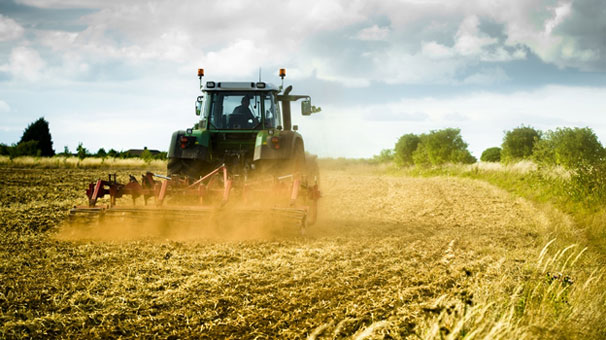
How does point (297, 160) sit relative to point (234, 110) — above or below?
below

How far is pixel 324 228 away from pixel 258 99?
2.50m

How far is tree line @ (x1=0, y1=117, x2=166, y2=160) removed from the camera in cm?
2592

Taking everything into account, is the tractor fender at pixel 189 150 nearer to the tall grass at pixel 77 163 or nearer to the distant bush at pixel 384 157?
the tall grass at pixel 77 163

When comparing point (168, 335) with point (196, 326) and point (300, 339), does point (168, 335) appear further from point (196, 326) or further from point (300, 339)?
point (300, 339)

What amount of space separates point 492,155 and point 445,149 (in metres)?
21.7

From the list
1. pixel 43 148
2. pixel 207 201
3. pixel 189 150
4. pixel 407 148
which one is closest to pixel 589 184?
pixel 207 201

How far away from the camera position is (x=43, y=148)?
1538 inches

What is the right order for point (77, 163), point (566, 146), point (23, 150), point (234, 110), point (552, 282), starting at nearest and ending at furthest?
point (552, 282) → point (234, 110) → point (566, 146) → point (77, 163) → point (23, 150)

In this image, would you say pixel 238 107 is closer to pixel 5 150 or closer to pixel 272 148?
pixel 272 148

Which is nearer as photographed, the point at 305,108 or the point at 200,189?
the point at 200,189

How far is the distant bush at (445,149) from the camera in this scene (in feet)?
121

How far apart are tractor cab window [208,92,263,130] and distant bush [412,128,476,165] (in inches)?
1210

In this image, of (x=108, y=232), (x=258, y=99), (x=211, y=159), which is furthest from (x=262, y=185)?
(x=108, y=232)

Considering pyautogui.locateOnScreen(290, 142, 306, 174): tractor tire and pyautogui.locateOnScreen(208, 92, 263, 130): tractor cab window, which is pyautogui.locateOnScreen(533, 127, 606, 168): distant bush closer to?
pyautogui.locateOnScreen(290, 142, 306, 174): tractor tire
